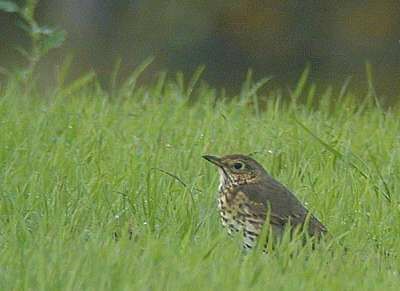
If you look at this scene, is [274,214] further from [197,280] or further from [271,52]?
[271,52]

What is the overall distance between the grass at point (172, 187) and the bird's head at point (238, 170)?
6.7 inches

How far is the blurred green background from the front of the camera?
55.3 ft

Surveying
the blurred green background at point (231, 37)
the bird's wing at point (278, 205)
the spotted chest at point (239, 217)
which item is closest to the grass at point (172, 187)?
the spotted chest at point (239, 217)

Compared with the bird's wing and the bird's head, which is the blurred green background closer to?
the bird's head

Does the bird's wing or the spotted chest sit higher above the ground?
the bird's wing

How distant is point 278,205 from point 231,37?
10.6 metres

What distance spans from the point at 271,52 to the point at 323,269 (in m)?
11.2

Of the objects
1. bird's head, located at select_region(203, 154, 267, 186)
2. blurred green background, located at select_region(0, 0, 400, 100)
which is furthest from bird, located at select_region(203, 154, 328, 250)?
blurred green background, located at select_region(0, 0, 400, 100)

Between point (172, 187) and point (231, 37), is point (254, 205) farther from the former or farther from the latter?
point (231, 37)

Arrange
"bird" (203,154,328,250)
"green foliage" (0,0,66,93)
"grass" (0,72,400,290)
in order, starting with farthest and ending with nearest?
"green foliage" (0,0,66,93) → "bird" (203,154,328,250) → "grass" (0,72,400,290)

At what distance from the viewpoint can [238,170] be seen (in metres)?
7.56

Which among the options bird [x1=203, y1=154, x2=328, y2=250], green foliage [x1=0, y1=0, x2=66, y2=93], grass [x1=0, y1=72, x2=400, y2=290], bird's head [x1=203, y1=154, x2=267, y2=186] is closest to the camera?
grass [x1=0, y1=72, x2=400, y2=290]

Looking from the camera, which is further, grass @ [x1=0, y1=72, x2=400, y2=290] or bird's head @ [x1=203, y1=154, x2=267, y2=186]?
bird's head @ [x1=203, y1=154, x2=267, y2=186]

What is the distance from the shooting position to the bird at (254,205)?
23.1 ft
